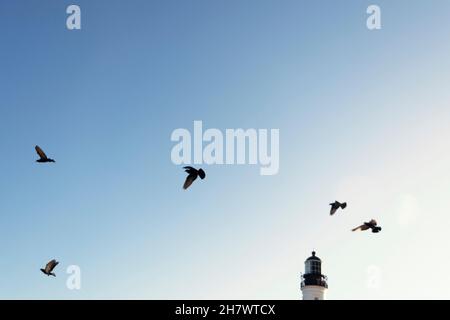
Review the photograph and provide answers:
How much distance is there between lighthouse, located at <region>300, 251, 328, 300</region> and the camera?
74250 mm

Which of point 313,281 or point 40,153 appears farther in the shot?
point 313,281

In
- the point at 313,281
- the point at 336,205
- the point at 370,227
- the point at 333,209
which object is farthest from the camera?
the point at 313,281

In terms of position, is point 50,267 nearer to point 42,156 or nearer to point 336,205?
point 42,156

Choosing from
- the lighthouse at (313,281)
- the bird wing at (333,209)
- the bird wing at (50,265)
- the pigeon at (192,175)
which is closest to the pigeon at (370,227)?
the bird wing at (333,209)

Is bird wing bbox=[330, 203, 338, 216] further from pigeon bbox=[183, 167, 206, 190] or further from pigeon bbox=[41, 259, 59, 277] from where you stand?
pigeon bbox=[41, 259, 59, 277]

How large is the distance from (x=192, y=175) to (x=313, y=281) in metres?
44.5

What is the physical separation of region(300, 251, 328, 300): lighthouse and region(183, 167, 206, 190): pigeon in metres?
44.1

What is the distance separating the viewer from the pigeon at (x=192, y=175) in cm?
3291

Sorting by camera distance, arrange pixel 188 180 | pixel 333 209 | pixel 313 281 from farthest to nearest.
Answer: pixel 313 281, pixel 333 209, pixel 188 180

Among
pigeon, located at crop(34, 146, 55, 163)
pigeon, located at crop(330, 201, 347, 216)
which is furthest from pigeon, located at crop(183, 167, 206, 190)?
pigeon, located at crop(330, 201, 347, 216)

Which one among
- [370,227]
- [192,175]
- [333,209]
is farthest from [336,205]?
[192,175]

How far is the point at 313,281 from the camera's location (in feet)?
245

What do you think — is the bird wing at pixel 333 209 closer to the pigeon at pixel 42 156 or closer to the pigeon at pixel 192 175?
the pigeon at pixel 192 175
